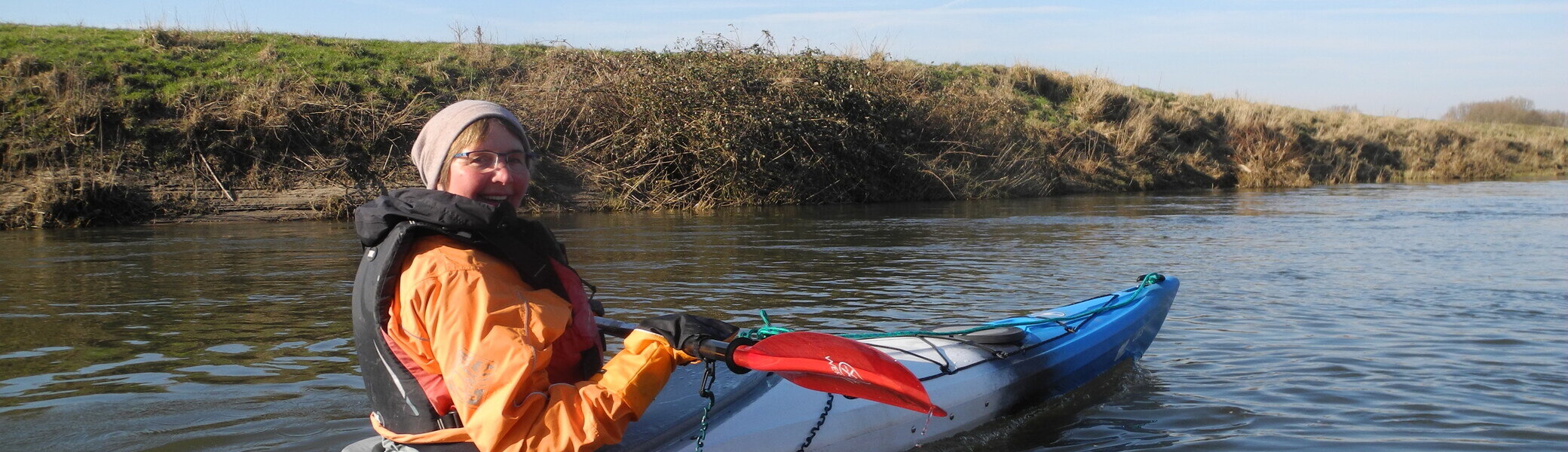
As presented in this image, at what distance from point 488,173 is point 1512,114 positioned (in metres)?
58.4

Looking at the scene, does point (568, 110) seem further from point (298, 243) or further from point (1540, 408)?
point (1540, 408)

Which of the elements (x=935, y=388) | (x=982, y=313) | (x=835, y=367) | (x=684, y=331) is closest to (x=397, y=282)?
(x=684, y=331)

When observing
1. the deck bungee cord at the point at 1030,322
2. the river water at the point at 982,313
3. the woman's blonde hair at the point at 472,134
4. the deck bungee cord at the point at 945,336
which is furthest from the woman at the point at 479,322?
the river water at the point at 982,313

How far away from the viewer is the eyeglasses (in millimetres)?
2445

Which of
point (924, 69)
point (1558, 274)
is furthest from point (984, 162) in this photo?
point (1558, 274)

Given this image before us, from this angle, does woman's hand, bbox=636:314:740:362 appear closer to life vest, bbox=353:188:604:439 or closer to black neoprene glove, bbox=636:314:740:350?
black neoprene glove, bbox=636:314:740:350

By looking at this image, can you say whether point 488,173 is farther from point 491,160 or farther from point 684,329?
point 684,329

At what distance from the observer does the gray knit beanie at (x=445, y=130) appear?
7.96 ft

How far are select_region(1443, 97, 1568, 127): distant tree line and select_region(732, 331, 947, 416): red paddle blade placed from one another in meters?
51.8

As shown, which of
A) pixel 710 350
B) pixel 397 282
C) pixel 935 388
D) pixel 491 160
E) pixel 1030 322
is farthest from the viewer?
pixel 1030 322

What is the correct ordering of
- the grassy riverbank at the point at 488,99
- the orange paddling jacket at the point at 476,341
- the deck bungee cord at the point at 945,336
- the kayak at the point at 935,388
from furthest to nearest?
1. the grassy riverbank at the point at 488,99
2. the kayak at the point at 935,388
3. the deck bungee cord at the point at 945,336
4. the orange paddling jacket at the point at 476,341

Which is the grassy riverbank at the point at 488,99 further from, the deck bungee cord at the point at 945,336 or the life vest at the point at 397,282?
the life vest at the point at 397,282

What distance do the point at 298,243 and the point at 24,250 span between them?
2.44m

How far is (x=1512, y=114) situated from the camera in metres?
49.8
